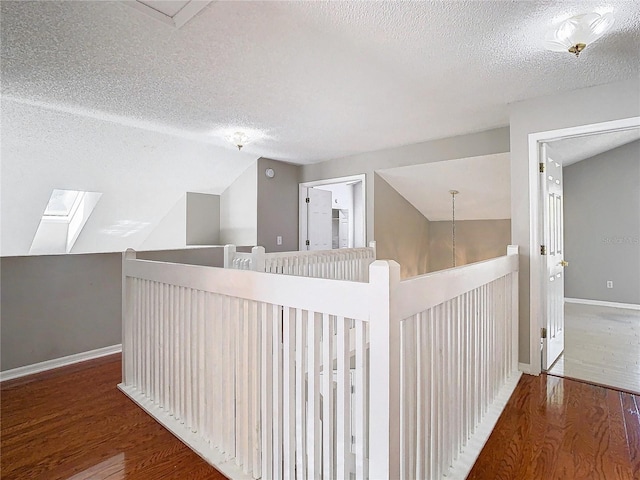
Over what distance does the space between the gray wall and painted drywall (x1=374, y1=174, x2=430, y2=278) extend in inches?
109

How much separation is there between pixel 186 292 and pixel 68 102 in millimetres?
2010

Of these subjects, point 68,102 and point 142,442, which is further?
point 68,102

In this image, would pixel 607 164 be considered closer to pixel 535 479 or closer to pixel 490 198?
pixel 490 198

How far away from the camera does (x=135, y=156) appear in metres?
3.75

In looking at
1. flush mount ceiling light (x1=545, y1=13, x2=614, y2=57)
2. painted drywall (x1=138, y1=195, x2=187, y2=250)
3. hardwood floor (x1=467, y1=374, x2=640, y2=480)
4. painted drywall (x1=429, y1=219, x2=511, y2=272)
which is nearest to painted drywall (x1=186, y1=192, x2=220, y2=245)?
Result: painted drywall (x1=138, y1=195, x2=187, y2=250)

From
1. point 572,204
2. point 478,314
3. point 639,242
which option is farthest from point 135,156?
point 639,242

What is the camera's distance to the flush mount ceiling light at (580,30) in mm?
1662

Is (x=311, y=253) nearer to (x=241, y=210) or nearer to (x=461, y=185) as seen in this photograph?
(x=241, y=210)

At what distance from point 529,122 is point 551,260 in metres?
1.17

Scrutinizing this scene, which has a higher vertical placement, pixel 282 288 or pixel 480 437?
pixel 282 288

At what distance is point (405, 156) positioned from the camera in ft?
13.5

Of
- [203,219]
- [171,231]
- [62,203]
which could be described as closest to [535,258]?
[203,219]

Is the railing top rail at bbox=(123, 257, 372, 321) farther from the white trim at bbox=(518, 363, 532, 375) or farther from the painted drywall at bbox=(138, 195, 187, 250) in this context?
the painted drywall at bbox=(138, 195, 187, 250)

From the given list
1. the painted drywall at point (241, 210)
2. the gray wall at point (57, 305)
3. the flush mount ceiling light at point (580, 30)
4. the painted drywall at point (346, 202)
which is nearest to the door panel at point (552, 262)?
the flush mount ceiling light at point (580, 30)
